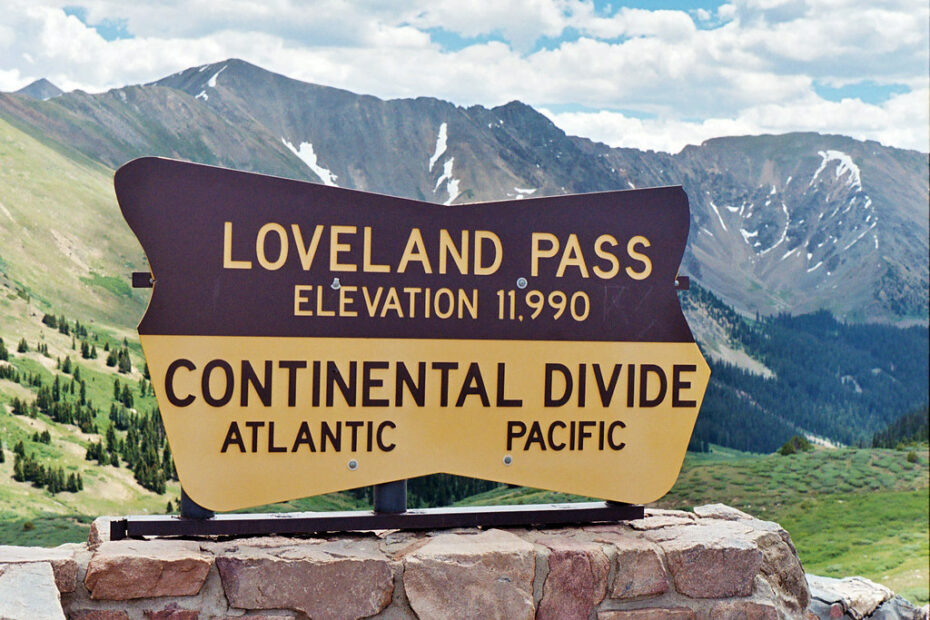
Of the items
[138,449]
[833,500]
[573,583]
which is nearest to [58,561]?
[573,583]

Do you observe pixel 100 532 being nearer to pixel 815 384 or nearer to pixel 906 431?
pixel 906 431

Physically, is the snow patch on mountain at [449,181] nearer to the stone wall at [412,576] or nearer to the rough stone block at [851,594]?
the rough stone block at [851,594]

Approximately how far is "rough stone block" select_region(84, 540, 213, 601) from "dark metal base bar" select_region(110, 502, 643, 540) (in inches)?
7.6

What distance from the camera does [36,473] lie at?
11.2 m

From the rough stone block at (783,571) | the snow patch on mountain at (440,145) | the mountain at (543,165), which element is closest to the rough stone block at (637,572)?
the rough stone block at (783,571)

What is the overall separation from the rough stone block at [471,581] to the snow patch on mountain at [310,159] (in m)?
44.8

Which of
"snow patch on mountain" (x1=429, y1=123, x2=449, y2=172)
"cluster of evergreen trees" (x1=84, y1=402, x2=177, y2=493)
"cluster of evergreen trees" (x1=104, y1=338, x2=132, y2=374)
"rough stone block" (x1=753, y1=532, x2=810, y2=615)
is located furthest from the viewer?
"snow patch on mountain" (x1=429, y1=123, x2=449, y2=172)

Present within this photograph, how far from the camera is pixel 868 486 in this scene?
2306cm

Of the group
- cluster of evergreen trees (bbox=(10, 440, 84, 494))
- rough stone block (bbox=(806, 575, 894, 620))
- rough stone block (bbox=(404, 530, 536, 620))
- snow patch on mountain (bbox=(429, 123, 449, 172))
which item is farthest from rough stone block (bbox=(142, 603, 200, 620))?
snow patch on mountain (bbox=(429, 123, 449, 172))

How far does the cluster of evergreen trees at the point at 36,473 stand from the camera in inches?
433

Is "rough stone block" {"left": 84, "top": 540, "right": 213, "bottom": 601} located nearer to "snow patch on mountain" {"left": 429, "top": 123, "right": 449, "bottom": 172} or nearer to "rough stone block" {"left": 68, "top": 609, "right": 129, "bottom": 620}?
"rough stone block" {"left": 68, "top": 609, "right": 129, "bottom": 620}

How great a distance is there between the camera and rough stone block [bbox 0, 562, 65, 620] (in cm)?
306

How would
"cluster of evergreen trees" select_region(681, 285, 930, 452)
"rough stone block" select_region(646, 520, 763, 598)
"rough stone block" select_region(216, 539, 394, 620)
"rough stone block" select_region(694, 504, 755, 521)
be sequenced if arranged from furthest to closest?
1. "cluster of evergreen trees" select_region(681, 285, 930, 452)
2. "rough stone block" select_region(694, 504, 755, 521)
3. "rough stone block" select_region(646, 520, 763, 598)
4. "rough stone block" select_region(216, 539, 394, 620)

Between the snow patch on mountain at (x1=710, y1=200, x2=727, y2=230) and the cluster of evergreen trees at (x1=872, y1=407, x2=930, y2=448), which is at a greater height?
the snow patch on mountain at (x1=710, y1=200, x2=727, y2=230)
